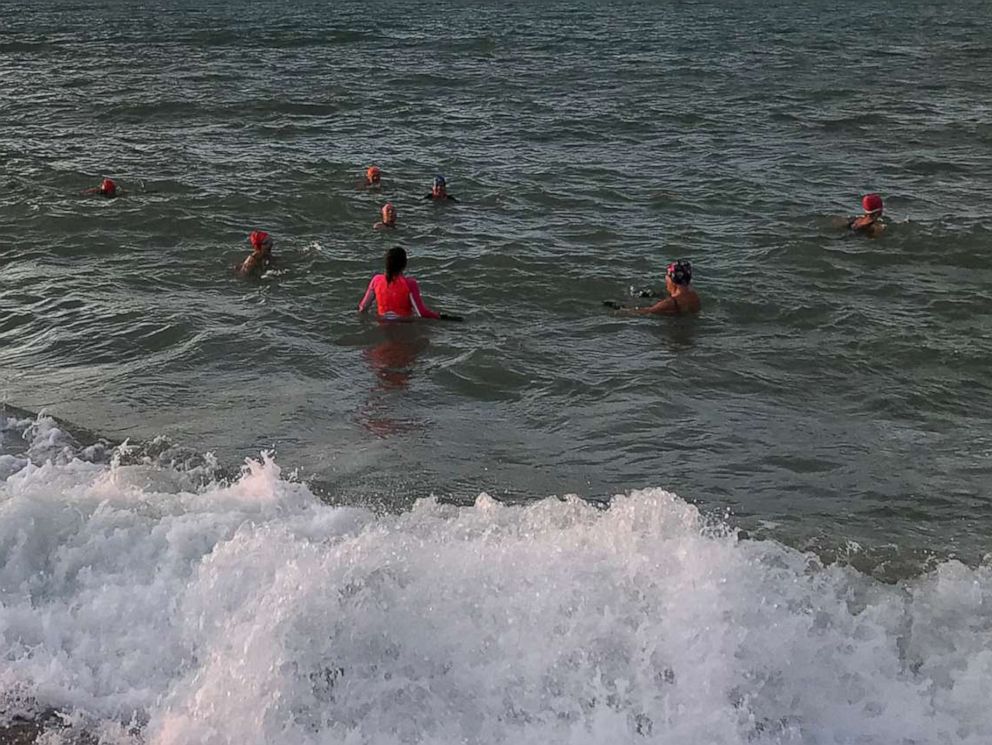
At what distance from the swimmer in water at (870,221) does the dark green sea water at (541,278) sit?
19cm

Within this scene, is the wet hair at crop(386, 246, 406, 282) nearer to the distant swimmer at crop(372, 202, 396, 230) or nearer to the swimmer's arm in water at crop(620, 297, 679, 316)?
the swimmer's arm in water at crop(620, 297, 679, 316)

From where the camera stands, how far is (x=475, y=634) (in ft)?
19.5

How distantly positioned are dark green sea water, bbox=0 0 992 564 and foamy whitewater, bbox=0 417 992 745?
4.43 feet

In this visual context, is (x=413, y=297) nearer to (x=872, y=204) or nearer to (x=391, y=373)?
(x=391, y=373)

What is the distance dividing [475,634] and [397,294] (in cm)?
722

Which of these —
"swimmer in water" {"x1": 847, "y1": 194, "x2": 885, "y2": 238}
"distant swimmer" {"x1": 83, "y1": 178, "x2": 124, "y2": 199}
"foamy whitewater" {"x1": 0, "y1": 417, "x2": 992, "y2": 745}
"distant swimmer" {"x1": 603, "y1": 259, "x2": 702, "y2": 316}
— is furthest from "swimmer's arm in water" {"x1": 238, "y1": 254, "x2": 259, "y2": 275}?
"swimmer in water" {"x1": 847, "y1": 194, "x2": 885, "y2": 238}

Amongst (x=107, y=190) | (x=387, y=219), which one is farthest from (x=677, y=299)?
(x=107, y=190)

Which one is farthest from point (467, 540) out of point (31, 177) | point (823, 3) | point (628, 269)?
point (823, 3)

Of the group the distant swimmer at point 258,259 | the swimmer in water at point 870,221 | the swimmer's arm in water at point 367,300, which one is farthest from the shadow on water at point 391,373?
the swimmer in water at point 870,221

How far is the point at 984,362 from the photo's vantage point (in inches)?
432

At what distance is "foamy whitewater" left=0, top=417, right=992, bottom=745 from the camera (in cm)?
545

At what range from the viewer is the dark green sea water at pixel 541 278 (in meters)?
8.98

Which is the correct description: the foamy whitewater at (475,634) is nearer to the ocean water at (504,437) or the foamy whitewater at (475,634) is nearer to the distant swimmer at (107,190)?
the ocean water at (504,437)

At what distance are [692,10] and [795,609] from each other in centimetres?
4328
